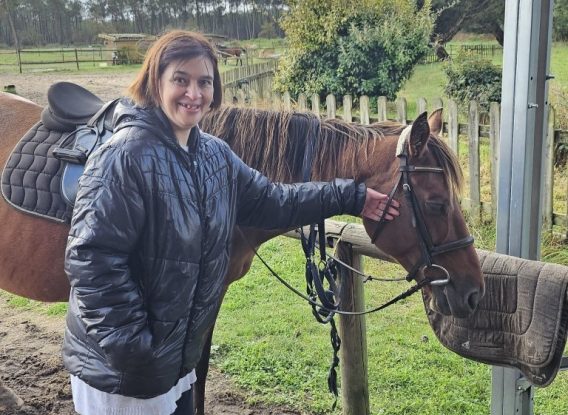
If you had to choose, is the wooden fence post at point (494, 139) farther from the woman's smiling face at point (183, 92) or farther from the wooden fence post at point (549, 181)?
the woman's smiling face at point (183, 92)

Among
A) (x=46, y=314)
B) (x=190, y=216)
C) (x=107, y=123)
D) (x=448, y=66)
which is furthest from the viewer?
(x=448, y=66)

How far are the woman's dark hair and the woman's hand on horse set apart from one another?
2.67ft

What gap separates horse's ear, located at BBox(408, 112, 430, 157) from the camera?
212 cm

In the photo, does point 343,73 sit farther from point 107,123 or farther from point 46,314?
Answer: point 107,123

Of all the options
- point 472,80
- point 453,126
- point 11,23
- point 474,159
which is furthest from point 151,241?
point 11,23

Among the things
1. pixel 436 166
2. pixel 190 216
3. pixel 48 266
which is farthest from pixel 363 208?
pixel 48 266

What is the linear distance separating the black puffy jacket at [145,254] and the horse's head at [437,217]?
686mm

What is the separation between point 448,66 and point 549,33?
10315 millimetres

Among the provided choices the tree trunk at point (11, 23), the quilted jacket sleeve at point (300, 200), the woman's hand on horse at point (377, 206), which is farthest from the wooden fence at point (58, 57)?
the woman's hand on horse at point (377, 206)

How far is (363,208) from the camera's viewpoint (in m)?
2.26

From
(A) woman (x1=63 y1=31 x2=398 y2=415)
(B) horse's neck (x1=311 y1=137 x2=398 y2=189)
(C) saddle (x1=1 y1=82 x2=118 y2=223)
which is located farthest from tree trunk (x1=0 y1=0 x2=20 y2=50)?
(A) woman (x1=63 y1=31 x2=398 y2=415)

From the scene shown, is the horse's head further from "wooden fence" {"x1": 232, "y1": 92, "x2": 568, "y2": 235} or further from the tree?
the tree

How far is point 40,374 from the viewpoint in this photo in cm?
382

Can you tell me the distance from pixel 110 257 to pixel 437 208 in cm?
120
